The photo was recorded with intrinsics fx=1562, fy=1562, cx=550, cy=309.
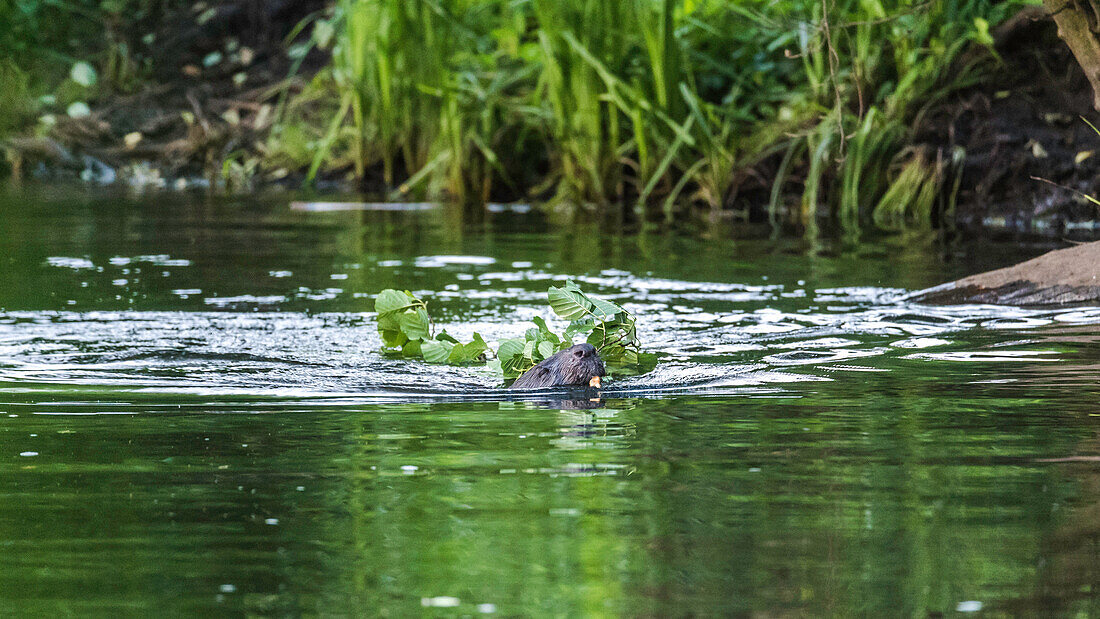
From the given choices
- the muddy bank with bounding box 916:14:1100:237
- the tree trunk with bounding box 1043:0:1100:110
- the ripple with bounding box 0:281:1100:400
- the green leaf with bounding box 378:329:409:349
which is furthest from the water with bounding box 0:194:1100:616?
the muddy bank with bounding box 916:14:1100:237

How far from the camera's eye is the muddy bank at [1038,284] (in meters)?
6.47

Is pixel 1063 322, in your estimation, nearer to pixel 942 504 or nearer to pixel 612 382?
pixel 612 382

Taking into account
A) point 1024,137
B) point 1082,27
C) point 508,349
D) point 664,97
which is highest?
point 664,97

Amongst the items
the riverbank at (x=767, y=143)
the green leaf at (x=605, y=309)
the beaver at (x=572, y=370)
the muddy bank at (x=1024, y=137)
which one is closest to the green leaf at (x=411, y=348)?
the green leaf at (x=605, y=309)

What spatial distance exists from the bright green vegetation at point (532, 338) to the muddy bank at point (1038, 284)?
1955 mm

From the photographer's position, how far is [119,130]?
54.7 ft

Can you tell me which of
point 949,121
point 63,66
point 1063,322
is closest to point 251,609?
point 1063,322

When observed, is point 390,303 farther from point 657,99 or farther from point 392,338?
point 657,99

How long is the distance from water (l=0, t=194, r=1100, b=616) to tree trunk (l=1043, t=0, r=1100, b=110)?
0.96 meters

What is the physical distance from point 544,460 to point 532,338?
1600 mm

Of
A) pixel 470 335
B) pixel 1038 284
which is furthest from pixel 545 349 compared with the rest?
pixel 1038 284

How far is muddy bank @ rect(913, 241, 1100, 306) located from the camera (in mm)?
6473

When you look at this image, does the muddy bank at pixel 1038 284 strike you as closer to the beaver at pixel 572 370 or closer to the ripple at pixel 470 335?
the ripple at pixel 470 335

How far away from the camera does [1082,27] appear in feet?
17.5
